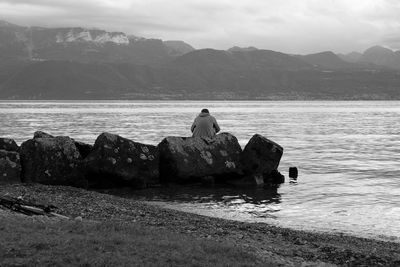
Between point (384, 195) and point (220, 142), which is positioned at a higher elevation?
point (220, 142)

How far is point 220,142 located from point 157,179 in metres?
4.23

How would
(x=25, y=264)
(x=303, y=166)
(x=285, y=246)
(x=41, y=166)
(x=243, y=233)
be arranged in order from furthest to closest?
(x=303, y=166), (x=41, y=166), (x=243, y=233), (x=285, y=246), (x=25, y=264)

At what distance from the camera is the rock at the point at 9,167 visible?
25.4 metres

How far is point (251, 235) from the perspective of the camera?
627 inches

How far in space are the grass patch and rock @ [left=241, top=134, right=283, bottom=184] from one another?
56.5 ft

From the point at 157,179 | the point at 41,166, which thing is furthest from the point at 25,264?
the point at 157,179

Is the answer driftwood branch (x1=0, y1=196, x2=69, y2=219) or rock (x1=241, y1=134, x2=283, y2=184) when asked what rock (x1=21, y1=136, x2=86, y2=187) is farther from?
rock (x1=241, y1=134, x2=283, y2=184)

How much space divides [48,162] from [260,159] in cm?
1192

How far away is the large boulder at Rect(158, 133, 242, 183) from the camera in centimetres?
2911

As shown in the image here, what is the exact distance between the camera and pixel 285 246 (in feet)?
47.6

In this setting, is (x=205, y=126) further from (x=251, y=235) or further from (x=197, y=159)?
(x=251, y=235)

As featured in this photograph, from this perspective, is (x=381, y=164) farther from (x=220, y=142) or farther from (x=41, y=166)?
(x=41, y=166)

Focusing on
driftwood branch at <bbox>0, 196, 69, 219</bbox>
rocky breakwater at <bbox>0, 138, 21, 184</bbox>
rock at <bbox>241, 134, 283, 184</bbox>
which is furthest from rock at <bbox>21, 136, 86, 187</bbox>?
rock at <bbox>241, 134, 283, 184</bbox>

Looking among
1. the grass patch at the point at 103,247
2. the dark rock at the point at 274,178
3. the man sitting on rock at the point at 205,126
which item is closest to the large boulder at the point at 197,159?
the man sitting on rock at the point at 205,126
